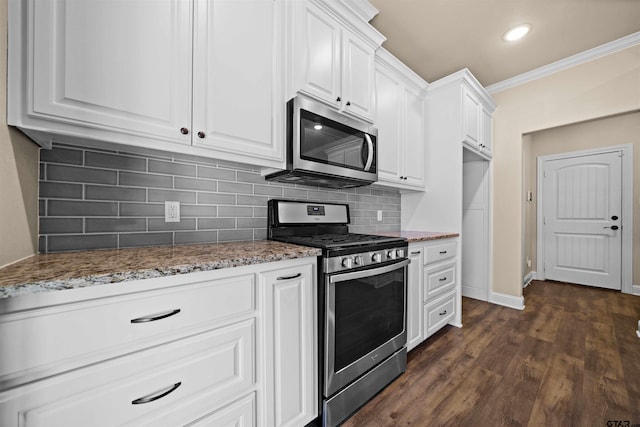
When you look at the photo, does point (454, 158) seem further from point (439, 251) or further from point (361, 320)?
point (361, 320)

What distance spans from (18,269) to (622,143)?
19.9ft

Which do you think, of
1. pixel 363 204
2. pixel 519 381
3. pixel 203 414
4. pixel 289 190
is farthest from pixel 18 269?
pixel 519 381

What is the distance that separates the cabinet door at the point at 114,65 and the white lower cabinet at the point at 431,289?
1.78 meters

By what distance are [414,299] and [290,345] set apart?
48.1 inches

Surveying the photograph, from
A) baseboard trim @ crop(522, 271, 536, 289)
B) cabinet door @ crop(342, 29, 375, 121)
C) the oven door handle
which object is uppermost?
cabinet door @ crop(342, 29, 375, 121)

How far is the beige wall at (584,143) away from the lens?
11.5 feet

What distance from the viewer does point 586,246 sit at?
396 centimetres

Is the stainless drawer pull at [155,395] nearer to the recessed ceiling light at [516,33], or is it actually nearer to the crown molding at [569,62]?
the recessed ceiling light at [516,33]

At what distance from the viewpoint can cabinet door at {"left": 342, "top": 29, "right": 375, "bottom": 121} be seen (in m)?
1.78

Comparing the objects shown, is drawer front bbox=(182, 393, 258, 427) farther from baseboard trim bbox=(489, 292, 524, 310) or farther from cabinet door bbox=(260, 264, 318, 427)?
baseboard trim bbox=(489, 292, 524, 310)

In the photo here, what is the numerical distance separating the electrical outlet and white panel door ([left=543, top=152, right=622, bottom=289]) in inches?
215

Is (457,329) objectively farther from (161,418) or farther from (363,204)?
(161,418)

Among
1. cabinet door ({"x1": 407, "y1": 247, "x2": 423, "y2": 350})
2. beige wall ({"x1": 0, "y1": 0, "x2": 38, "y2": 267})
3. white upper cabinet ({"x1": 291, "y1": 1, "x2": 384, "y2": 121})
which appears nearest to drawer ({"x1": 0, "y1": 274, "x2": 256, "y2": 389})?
beige wall ({"x1": 0, "y1": 0, "x2": 38, "y2": 267})

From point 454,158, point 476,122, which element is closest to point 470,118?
point 476,122
